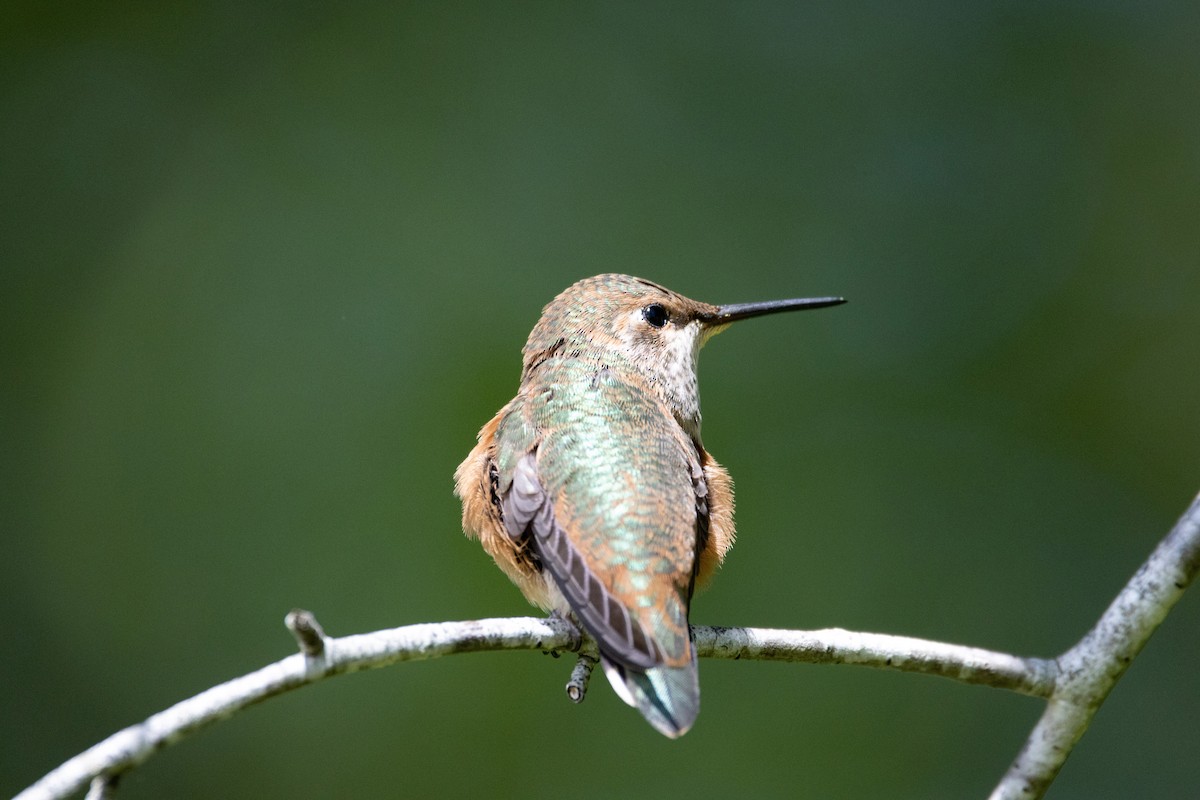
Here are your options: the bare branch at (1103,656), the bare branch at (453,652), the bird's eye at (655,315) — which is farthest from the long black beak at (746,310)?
the bare branch at (1103,656)

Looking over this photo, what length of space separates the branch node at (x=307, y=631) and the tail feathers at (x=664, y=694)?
0.91 metres

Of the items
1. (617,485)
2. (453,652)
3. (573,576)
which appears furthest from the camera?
(617,485)

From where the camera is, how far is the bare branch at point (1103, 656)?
3166mm

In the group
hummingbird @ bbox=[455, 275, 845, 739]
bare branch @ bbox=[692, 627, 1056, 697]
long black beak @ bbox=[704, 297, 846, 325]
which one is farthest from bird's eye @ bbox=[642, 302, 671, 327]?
bare branch @ bbox=[692, 627, 1056, 697]

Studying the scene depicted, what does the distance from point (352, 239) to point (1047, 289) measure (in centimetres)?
494

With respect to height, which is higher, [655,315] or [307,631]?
[655,315]

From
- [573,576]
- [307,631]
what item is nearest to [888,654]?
[573,576]

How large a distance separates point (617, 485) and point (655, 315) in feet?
4.39

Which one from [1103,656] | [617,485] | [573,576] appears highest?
[617,485]

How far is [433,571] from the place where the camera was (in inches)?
259

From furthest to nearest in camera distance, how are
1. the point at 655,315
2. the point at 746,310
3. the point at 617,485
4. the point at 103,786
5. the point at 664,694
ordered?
the point at 746,310, the point at 655,315, the point at 617,485, the point at 664,694, the point at 103,786

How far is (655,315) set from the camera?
485 cm

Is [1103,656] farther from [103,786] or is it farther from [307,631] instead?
[103,786]

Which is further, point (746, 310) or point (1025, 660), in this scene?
point (746, 310)
